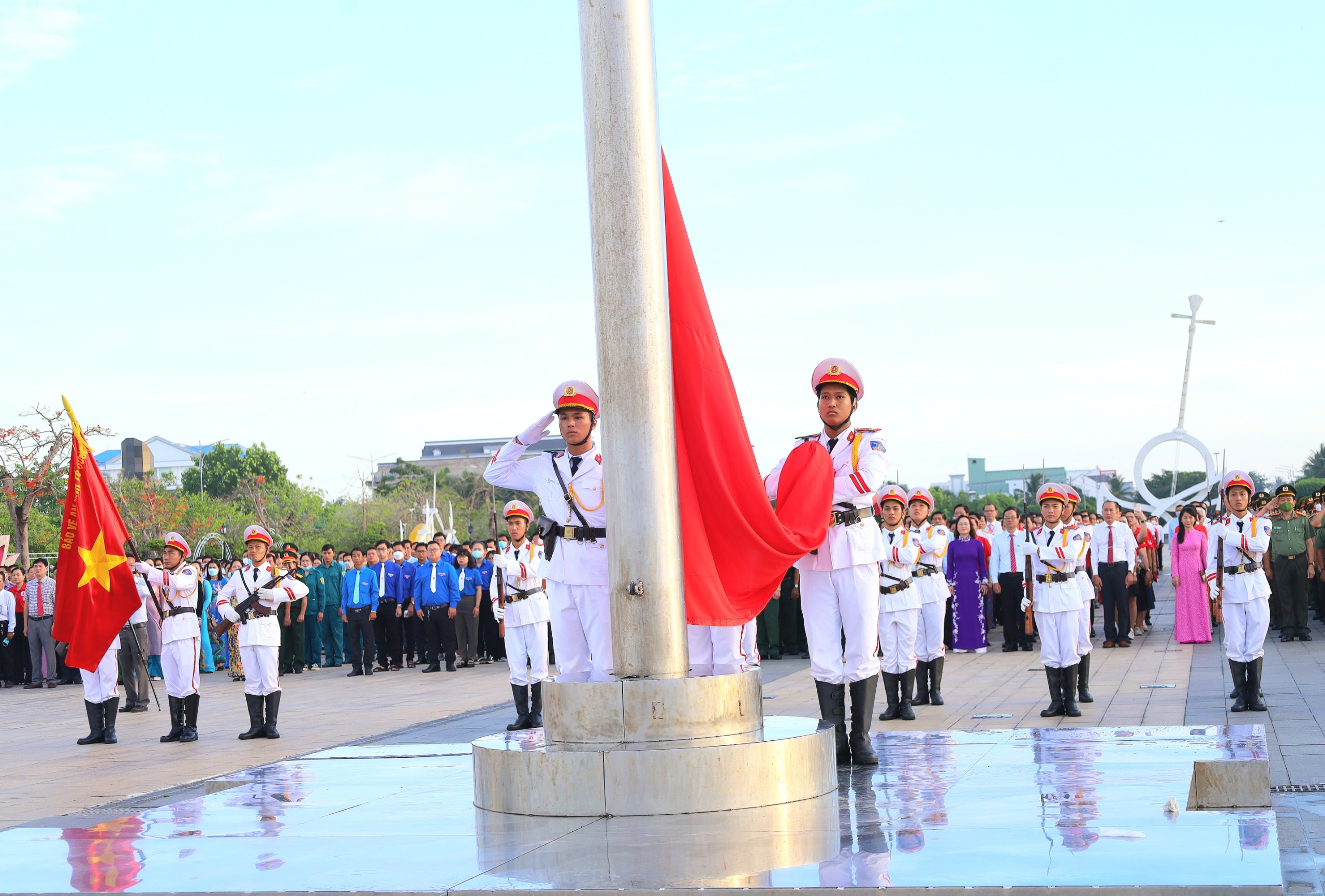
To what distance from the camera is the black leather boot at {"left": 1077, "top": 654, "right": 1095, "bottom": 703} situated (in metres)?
10.8

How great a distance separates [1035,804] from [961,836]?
70cm

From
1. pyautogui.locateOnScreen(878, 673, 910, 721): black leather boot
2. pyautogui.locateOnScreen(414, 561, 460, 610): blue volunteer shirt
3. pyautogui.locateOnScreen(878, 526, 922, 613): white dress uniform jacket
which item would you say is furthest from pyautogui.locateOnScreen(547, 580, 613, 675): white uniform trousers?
pyautogui.locateOnScreen(414, 561, 460, 610): blue volunteer shirt

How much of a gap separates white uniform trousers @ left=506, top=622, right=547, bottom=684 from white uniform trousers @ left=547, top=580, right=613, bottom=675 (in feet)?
8.81

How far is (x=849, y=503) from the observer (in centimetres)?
682

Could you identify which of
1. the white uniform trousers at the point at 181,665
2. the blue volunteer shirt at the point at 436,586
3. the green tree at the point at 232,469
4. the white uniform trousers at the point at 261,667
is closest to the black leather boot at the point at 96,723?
the white uniform trousers at the point at 181,665

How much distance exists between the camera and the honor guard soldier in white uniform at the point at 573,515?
7.57m

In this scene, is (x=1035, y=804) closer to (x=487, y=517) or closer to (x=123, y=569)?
(x=123, y=569)

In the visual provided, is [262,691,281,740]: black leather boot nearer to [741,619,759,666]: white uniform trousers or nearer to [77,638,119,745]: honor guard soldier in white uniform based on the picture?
[77,638,119,745]: honor guard soldier in white uniform

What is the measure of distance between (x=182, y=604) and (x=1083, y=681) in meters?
7.59

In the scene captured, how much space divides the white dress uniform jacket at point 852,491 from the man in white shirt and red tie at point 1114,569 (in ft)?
34.2

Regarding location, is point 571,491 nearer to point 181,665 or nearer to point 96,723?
point 181,665

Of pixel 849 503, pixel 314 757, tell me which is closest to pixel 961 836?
pixel 849 503

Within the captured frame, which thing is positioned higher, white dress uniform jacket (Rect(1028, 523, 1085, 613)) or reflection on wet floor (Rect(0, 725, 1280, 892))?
white dress uniform jacket (Rect(1028, 523, 1085, 613))

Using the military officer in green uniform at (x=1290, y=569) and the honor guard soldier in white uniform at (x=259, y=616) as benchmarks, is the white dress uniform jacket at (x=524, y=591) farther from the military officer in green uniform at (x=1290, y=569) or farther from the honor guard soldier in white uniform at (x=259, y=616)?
the military officer in green uniform at (x=1290, y=569)
